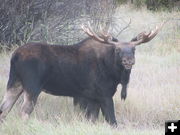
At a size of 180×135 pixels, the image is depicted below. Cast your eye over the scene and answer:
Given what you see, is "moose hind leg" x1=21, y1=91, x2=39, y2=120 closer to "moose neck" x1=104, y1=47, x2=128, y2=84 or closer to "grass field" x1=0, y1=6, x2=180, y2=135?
"grass field" x1=0, y1=6, x2=180, y2=135

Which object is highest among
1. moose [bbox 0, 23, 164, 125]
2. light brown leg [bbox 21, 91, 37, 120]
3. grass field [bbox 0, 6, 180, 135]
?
moose [bbox 0, 23, 164, 125]

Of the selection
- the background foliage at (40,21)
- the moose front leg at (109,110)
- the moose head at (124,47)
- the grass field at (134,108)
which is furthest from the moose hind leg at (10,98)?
the background foliage at (40,21)

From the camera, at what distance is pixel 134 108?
912 cm

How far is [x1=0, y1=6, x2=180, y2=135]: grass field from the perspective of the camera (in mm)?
7147

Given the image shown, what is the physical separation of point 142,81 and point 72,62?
2.96m

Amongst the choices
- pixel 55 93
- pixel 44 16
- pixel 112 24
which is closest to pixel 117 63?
pixel 55 93

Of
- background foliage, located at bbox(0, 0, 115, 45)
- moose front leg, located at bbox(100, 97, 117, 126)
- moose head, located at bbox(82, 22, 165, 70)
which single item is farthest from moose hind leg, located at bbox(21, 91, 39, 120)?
background foliage, located at bbox(0, 0, 115, 45)

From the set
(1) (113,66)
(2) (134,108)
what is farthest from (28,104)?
(2) (134,108)

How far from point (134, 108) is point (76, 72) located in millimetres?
1284

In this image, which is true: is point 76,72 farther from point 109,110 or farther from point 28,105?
point 28,105

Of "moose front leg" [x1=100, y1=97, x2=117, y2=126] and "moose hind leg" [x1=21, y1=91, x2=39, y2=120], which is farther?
"moose front leg" [x1=100, y1=97, x2=117, y2=126]

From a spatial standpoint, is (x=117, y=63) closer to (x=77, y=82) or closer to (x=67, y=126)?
(x=77, y=82)

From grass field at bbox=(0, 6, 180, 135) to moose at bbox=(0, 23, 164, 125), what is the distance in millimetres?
250

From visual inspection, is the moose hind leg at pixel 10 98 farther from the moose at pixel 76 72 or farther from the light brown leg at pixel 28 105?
the light brown leg at pixel 28 105
